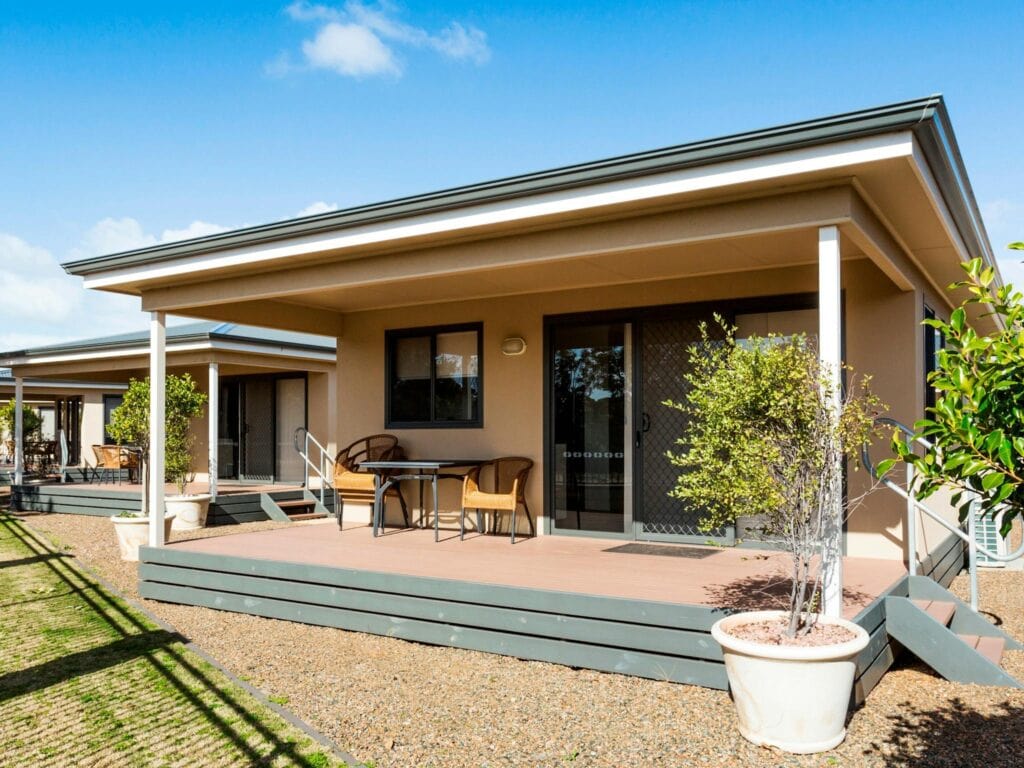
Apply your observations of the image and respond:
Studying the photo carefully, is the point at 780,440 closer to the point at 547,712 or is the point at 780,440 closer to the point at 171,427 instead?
the point at 547,712

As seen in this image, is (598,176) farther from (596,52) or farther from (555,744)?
(596,52)

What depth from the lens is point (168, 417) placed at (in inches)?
379

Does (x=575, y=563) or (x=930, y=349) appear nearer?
(x=575, y=563)

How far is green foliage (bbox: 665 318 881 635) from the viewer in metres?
3.57

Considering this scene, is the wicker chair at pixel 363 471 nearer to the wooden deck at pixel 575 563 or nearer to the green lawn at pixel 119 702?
the wooden deck at pixel 575 563

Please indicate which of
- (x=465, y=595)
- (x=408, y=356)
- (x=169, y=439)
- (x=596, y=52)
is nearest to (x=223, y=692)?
(x=465, y=595)

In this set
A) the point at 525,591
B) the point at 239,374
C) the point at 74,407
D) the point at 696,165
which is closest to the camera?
the point at 696,165

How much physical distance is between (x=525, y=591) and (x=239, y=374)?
11.8m

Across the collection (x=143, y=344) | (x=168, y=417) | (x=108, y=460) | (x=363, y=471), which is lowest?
(x=108, y=460)

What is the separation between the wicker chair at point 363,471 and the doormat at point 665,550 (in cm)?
252

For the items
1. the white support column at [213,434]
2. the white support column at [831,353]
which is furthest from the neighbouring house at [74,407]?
the white support column at [831,353]

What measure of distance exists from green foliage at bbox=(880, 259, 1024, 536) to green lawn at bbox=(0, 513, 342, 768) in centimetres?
249

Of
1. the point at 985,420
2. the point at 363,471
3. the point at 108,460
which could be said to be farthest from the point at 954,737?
the point at 108,460

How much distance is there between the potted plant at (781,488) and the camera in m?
3.35
